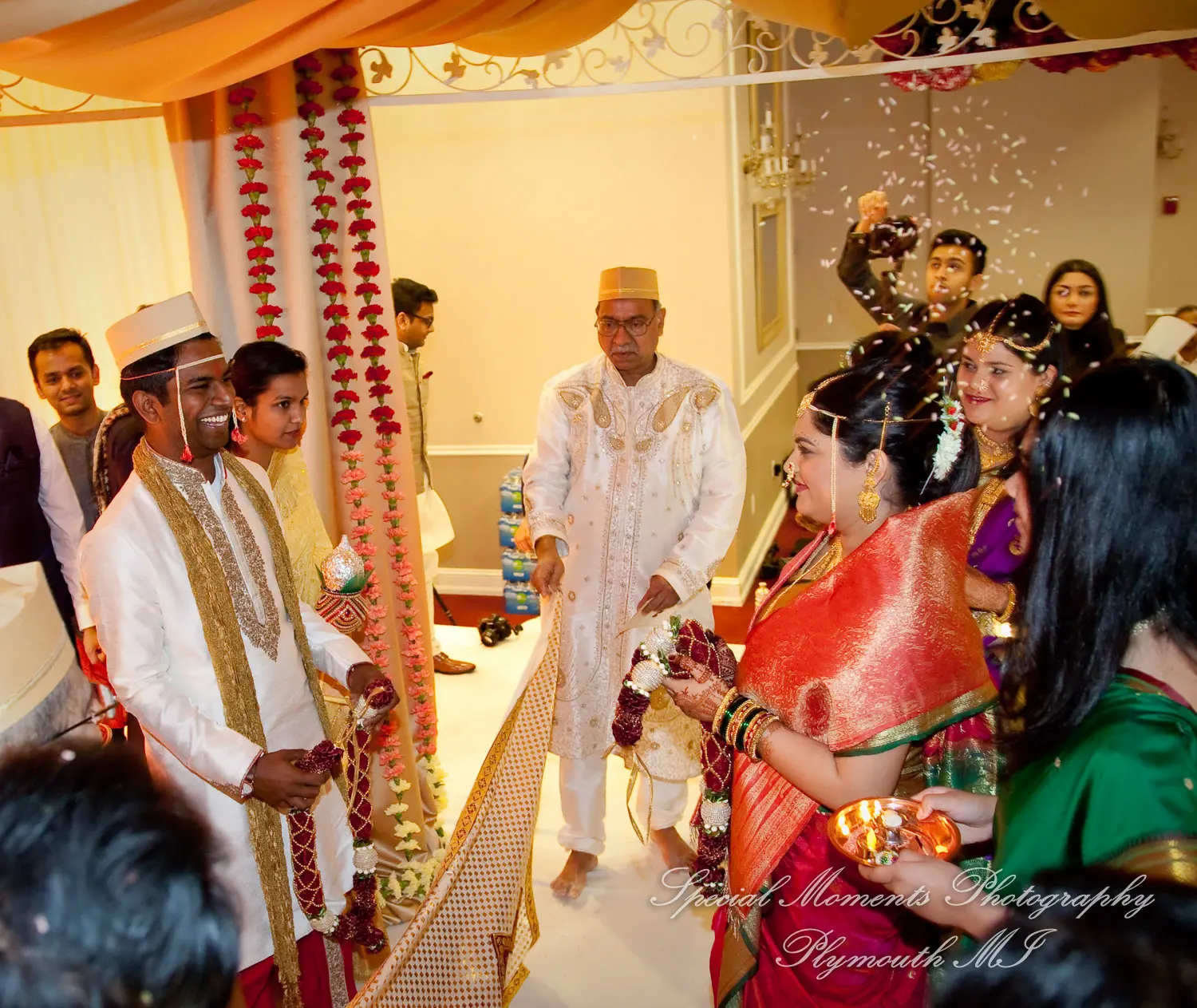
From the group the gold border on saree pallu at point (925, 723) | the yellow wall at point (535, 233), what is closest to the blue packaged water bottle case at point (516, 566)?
the yellow wall at point (535, 233)

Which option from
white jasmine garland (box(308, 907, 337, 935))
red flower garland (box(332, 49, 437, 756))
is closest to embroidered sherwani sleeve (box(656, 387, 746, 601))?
red flower garland (box(332, 49, 437, 756))

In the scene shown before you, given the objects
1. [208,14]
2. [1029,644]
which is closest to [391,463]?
[208,14]

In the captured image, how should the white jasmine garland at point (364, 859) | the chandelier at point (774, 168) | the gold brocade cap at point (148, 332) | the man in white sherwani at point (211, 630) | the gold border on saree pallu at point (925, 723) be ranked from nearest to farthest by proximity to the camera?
the gold border on saree pallu at point (925, 723), the man in white sherwani at point (211, 630), the gold brocade cap at point (148, 332), the white jasmine garland at point (364, 859), the chandelier at point (774, 168)

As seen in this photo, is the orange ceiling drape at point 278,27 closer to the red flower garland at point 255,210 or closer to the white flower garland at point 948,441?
the red flower garland at point 255,210

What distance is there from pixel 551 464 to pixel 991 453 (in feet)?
4.75

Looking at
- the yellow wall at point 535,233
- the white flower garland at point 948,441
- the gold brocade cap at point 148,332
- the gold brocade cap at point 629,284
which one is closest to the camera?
the white flower garland at point 948,441

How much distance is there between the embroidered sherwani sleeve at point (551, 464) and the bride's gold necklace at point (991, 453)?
1.37 metres

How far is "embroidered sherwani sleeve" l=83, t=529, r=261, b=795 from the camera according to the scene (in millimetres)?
2076

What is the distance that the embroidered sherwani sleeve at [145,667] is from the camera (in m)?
2.08

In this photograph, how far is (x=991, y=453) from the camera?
280 cm

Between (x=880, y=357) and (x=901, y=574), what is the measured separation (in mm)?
528

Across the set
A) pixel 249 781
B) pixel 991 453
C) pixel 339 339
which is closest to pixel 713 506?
pixel 991 453

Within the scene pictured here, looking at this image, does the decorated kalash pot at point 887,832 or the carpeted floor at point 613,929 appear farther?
the carpeted floor at point 613,929

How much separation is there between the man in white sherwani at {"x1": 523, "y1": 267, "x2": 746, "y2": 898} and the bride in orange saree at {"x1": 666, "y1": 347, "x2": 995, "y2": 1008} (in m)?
1.18
